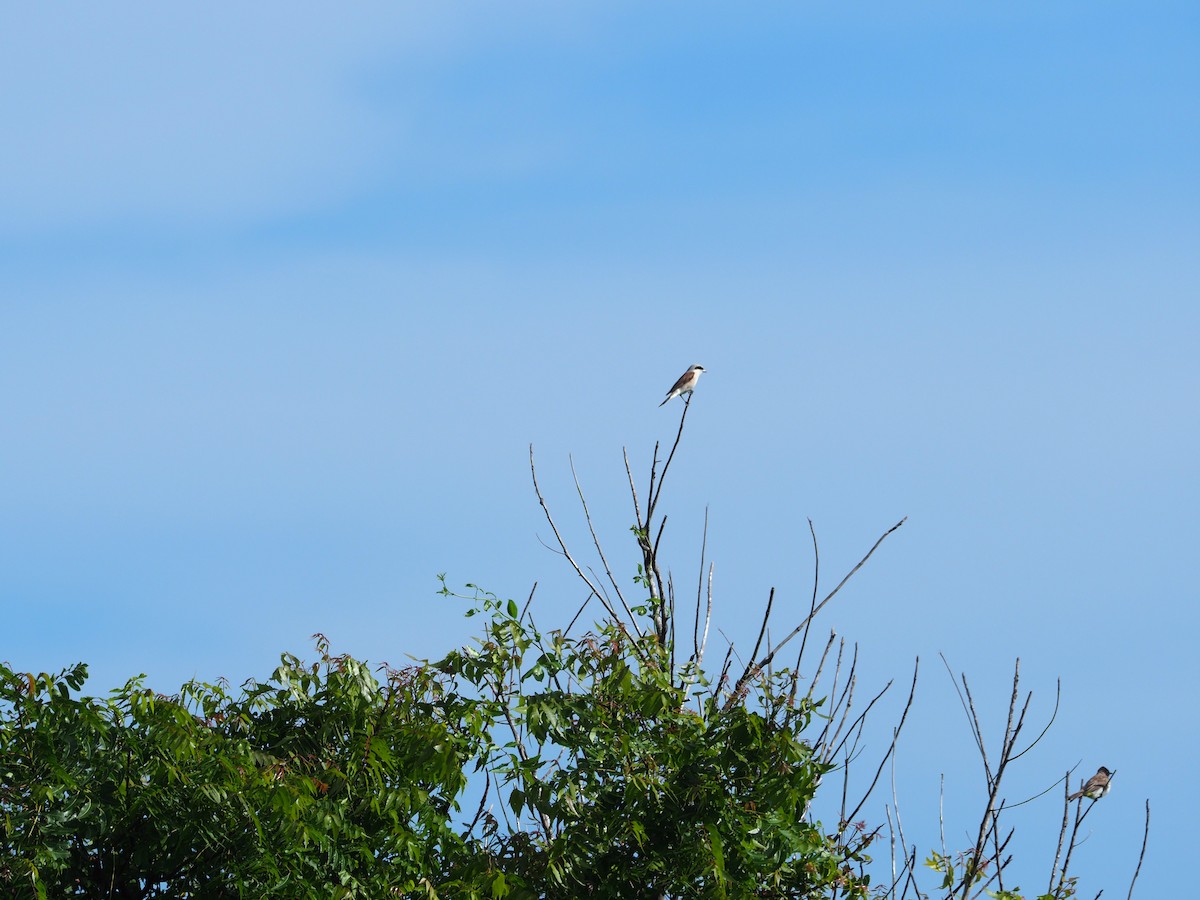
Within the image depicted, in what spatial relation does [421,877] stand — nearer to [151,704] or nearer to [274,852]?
[274,852]

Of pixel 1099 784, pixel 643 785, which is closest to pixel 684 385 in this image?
pixel 1099 784

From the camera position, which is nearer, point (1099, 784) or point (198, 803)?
point (198, 803)

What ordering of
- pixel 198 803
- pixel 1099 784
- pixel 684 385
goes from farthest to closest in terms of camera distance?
pixel 684 385
pixel 1099 784
pixel 198 803

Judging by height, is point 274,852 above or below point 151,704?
below

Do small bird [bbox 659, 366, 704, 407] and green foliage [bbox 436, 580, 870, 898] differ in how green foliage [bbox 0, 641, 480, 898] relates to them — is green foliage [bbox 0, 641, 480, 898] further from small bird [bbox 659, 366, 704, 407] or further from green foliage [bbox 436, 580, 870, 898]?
small bird [bbox 659, 366, 704, 407]

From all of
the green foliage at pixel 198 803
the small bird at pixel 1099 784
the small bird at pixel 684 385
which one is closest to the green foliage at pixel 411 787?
the green foliage at pixel 198 803

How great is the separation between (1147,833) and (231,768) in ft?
17.6

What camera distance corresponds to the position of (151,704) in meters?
7.30

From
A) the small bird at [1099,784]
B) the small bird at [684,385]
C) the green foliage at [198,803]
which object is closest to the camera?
the green foliage at [198,803]

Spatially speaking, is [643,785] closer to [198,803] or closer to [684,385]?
[198,803]

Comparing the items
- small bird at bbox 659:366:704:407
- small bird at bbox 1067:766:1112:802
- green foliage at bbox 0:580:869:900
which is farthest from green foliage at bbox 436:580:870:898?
small bird at bbox 659:366:704:407

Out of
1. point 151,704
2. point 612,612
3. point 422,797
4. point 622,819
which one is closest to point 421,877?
point 422,797

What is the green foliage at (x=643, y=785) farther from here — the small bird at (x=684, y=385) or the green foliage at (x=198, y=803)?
the small bird at (x=684, y=385)

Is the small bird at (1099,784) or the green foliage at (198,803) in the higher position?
the small bird at (1099,784)
